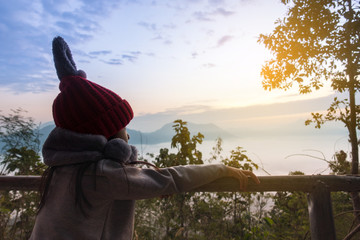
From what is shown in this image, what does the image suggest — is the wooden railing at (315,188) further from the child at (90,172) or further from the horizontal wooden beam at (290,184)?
the child at (90,172)

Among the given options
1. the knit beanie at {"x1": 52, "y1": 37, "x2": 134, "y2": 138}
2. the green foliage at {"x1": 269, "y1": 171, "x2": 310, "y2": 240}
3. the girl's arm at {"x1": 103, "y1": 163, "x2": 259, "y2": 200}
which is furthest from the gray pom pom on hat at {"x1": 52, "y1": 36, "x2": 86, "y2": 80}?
the green foliage at {"x1": 269, "y1": 171, "x2": 310, "y2": 240}

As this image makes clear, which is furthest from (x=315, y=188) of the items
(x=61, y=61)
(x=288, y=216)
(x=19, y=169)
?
(x=19, y=169)

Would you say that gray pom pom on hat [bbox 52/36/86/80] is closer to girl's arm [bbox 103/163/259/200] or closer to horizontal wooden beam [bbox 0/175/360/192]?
girl's arm [bbox 103/163/259/200]

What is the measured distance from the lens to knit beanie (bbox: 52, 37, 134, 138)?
1.41 m

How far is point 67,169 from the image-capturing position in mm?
1418

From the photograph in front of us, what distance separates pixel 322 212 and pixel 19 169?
3.60 metres

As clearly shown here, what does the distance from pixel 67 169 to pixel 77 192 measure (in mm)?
162

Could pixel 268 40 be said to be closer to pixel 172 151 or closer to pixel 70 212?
pixel 172 151

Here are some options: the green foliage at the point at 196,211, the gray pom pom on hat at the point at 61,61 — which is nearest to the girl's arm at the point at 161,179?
the gray pom pom on hat at the point at 61,61

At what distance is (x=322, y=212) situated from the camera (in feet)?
5.67

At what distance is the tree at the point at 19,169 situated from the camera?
327 cm

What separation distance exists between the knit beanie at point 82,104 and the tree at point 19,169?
90.0 inches

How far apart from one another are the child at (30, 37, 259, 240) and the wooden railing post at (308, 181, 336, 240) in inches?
30.5

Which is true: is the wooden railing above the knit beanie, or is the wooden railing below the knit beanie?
below
